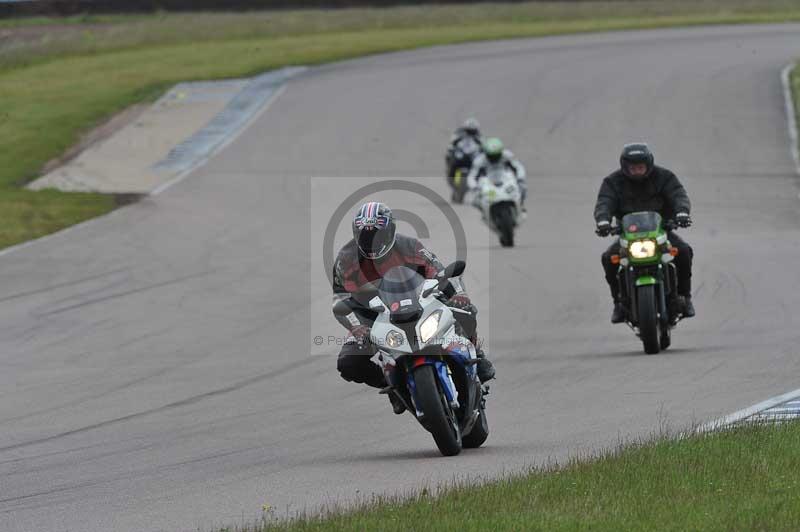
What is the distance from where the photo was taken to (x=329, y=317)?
16.5 metres

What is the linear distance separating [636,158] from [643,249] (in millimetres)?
832

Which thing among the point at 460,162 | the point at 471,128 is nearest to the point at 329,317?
the point at 460,162

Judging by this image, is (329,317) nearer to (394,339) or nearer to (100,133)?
(394,339)

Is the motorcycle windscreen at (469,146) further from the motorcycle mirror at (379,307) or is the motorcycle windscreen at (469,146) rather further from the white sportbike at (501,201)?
the motorcycle mirror at (379,307)

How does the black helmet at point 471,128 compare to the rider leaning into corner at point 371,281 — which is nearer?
the rider leaning into corner at point 371,281

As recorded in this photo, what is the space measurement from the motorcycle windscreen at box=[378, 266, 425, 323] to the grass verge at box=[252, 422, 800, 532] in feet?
Answer: 4.33

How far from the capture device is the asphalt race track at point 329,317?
8789 millimetres

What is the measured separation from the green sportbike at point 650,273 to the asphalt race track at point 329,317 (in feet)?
0.96

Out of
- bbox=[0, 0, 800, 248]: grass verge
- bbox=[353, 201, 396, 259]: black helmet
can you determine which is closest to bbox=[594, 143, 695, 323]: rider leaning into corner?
bbox=[353, 201, 396, 259]: black helmet

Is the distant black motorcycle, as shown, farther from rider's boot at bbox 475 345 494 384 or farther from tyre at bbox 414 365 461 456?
tyre at bbox 414 365 461 456

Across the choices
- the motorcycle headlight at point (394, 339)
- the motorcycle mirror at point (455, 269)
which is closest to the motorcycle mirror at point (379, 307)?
the motorcycle headlight at point (394, 339)

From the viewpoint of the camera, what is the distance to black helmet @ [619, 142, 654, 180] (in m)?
13.3

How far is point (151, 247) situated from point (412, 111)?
16.0m

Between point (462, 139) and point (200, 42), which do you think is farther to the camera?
point (200, 42)
